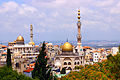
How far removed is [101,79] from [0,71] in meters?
6.41

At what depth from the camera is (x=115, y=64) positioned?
15.1 metres

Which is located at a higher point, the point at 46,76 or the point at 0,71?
the point at 0,71

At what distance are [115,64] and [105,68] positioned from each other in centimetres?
87

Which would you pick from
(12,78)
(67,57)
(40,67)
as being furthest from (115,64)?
(67,57)

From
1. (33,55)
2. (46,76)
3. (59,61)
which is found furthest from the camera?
(33,55)

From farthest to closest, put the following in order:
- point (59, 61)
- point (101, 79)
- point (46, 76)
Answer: point (59, 61) < point (46, 76) < point (101, 79)

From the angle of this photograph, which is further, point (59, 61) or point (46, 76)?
point (59, 61)

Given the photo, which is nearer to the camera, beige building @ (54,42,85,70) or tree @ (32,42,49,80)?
tree @ (32,42,49,80)

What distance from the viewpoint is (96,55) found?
70.6 m

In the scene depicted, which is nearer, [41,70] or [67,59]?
[41,70]

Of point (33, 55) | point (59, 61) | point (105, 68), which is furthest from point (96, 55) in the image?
point (105, 68)

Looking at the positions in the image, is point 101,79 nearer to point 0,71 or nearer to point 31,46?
point 0,71

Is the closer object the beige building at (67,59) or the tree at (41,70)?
the tree at (41,70)

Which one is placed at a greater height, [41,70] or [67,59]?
[41,70]
